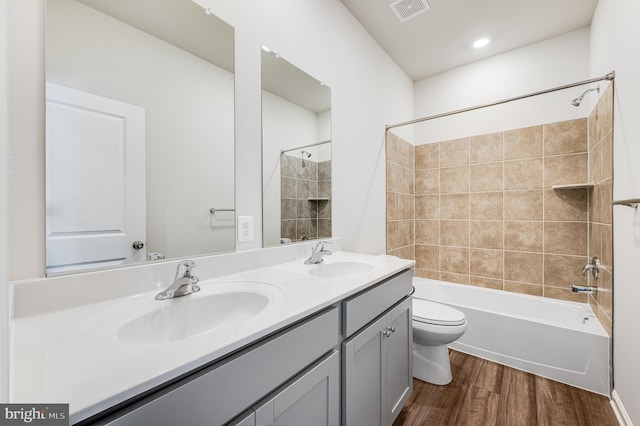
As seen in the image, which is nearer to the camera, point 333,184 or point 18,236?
point 18,236

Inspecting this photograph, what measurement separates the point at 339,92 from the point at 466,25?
129 cm

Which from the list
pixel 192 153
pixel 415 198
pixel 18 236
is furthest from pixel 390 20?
pixel 18 236

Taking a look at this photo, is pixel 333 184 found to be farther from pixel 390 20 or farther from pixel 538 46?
pixel 538 46

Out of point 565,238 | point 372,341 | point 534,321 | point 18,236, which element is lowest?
point 534,321

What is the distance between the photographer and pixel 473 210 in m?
2.69

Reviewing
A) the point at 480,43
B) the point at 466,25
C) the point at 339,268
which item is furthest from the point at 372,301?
the point at 480,43

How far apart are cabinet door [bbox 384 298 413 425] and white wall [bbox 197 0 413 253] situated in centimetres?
69

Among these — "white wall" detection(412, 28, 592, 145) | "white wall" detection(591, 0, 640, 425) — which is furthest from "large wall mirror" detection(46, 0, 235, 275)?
"white wall" detection(412, 28, 592, 145)

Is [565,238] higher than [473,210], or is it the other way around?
[473,210]

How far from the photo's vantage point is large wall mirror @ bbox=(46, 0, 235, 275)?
2.60ft

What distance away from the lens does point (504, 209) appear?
252cm

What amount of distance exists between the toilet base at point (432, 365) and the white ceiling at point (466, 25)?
8.11ft

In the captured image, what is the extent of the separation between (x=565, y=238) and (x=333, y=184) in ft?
6.90

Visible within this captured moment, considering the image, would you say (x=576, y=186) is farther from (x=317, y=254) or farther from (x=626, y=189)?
(x=317, y=254)
